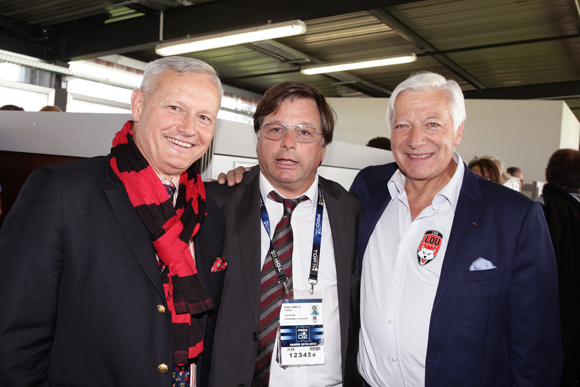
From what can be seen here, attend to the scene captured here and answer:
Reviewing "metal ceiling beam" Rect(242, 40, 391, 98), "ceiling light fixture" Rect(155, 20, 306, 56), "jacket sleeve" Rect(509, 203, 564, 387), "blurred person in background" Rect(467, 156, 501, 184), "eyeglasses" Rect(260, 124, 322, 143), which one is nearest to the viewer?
Answer: "jacket sleeve" Rect(509, 203, 564, 387)

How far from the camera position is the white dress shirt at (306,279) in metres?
1.77

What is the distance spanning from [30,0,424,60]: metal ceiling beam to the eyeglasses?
4181mm

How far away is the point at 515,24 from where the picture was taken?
7117 mm

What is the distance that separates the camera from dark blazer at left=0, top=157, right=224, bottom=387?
1.23m

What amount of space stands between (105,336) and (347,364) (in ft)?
3.41

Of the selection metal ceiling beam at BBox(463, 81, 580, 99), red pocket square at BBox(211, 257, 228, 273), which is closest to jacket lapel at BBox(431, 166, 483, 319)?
red pocket square at BBox(211, 257, 228, 273)

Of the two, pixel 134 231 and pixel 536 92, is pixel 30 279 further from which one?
pixel 536 92

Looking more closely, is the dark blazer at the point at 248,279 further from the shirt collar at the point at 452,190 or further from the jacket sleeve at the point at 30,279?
the jacket sleeve at the point at 30,279

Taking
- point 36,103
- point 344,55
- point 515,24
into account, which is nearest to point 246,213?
point 515,24

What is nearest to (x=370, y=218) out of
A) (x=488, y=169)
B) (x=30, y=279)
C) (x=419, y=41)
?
(x=30, y=279)

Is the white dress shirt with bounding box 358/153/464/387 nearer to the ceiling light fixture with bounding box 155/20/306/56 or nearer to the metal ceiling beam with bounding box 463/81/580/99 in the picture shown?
the ceiling light fixture with bounding box 155/20/306/56

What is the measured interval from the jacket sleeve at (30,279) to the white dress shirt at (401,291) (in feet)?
4.07

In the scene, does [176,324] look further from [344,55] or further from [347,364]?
[344,55]

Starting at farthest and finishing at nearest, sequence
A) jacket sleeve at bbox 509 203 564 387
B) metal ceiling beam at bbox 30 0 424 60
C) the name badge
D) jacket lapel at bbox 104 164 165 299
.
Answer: metal ceiling beam at bbox 30 0 424 60, the name badge, jacket sleeve at bbox 509 203 564 387, jacket lapel at bbox 104 164 165 299
